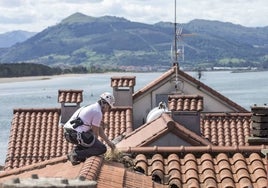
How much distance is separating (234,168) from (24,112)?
17.7m

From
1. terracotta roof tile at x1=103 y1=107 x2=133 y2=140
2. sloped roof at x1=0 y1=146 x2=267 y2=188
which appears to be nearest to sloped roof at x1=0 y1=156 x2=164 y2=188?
sloped roof at x1=0 y1=146 x2=267 y2=188

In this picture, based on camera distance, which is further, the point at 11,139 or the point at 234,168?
the point at 11,139

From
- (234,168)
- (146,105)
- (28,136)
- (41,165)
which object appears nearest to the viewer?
(234,168)

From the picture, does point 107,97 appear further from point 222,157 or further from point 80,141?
point 222,157

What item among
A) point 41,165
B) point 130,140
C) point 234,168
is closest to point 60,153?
point 130,140

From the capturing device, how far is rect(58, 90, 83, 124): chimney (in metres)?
28.3

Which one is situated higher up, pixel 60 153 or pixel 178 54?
pixel 178 54

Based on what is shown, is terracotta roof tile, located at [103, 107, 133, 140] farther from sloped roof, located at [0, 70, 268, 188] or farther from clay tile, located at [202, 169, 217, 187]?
clay tile, located at [202, 169, 217, 187]

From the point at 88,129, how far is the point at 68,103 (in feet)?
55.4

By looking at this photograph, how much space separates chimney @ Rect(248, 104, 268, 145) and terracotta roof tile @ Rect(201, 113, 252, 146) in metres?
10.6

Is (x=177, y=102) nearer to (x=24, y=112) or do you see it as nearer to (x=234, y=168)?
(x=234, y=168)

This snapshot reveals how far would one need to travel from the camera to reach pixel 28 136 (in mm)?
27766

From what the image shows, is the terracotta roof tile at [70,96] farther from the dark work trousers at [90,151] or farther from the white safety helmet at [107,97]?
the white safety helmet at [107,97]

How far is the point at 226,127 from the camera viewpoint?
26.6 metres
